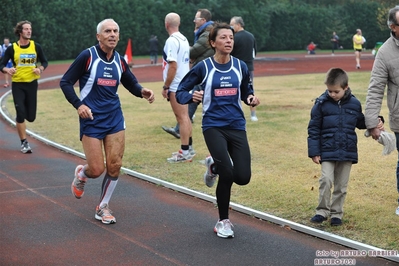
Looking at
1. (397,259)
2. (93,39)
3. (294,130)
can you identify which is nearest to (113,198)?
(397,259)

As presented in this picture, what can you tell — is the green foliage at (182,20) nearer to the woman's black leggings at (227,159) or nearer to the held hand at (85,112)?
the held hand at (85,112)

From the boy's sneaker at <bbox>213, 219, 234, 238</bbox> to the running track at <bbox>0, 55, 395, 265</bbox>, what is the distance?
6 cm

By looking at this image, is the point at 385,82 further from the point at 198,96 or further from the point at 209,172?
the point at 209,172

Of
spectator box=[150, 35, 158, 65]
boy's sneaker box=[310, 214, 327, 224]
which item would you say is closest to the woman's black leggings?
boy's sneaker box=[310, 214, 327, 224]

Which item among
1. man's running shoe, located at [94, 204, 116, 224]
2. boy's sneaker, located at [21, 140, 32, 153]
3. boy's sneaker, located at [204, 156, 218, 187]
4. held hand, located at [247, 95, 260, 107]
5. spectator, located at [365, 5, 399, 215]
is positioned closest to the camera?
spectator, located at [365, 5, 399, 215]

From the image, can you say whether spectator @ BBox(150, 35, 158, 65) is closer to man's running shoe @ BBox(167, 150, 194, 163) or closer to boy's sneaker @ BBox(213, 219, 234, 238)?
man's running shoe @ BBox(167, 150, 194, 163)

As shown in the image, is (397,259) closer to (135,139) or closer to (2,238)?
(2,238)

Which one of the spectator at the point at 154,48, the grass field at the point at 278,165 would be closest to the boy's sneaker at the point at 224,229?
the grass field at the point at 278,165

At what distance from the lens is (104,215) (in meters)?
7.61

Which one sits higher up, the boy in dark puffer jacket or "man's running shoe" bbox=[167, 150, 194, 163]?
the boy in dark puffer jacket

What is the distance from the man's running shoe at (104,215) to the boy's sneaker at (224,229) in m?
1.22

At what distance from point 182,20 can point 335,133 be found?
48628 mm

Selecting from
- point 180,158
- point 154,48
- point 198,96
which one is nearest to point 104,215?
point 198,96

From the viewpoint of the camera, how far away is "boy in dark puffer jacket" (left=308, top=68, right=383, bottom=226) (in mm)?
7105
